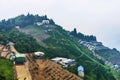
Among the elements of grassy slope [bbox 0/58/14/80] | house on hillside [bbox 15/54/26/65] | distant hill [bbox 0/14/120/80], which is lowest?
grassy slope [bbox 0/58/14/80]

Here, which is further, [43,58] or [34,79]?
[43,58]

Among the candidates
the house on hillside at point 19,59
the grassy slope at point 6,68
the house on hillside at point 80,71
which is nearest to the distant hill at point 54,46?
the house on hillside at point 80,71

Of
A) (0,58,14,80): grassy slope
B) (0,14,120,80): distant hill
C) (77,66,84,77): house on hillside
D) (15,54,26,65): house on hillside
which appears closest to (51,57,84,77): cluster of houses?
(77,66,84,77): house on hillside

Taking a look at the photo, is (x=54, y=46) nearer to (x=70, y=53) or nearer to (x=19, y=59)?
(x=70, y=53)

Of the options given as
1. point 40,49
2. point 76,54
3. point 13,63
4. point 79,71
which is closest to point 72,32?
point 76,54

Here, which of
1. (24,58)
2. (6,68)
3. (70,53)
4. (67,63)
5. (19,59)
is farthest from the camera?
(70,53)

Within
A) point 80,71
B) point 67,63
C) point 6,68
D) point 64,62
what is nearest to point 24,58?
point 6,68

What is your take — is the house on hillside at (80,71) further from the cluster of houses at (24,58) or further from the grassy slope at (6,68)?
the grassy slope at (6,68)

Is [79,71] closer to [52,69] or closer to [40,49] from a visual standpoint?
[52,69]

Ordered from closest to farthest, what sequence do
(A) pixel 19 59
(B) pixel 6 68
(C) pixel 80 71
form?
1. (B) pixel 6 68
2. (A) pixel 19 59
3. (C) pixel 80 71

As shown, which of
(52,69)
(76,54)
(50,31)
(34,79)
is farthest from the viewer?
(50,31)

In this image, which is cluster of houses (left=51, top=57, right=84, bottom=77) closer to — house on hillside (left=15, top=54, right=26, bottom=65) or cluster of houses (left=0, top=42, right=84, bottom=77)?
cluster of houses (left=0, top=42, right=84, bottom=77)
